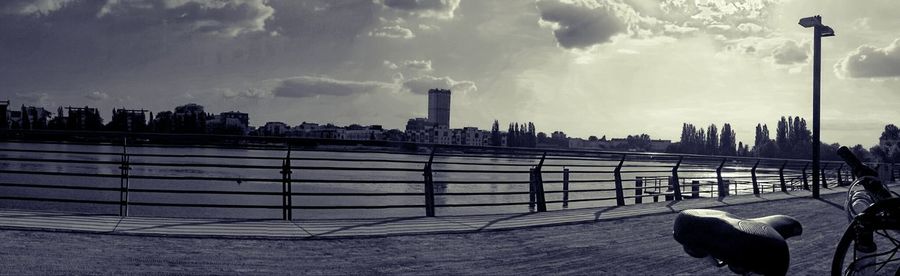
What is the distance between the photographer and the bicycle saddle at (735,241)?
8.82 ft

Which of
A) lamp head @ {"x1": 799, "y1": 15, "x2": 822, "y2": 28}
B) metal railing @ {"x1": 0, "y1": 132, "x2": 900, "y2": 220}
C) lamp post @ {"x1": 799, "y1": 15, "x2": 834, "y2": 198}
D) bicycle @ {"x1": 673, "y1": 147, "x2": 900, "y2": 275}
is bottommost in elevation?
metal railing @ {"x1": 0, "y1": 132, "x2": 900, "y2": 220}

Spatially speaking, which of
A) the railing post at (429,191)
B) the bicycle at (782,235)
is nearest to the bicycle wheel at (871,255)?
the bicycle at (782,235)

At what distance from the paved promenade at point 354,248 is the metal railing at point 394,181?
2.05 feet

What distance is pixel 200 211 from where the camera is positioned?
186ft

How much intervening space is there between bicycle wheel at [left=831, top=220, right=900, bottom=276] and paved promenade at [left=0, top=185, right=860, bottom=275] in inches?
129

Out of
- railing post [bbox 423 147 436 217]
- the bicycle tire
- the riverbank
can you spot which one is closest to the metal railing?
railing post [bbox 423 147 436 217]

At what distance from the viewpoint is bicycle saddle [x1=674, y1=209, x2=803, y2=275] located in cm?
269

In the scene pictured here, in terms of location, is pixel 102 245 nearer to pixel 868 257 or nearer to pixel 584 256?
pixel 584 256

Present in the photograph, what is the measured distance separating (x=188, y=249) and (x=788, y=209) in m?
13.7

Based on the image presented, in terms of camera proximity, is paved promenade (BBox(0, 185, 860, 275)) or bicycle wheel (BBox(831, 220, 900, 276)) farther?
paved promenade (BBox(0, 185, 860, 275))

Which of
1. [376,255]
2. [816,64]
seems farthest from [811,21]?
[376,255]

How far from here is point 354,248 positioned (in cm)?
815

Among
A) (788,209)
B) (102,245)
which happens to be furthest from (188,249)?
(788,209)

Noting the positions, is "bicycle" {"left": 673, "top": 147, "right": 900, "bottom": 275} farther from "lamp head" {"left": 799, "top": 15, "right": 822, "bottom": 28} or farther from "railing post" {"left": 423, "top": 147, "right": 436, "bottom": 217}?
"lamp head" {"left": 799, "top": 15, "right": 822, "bottom": 28}
